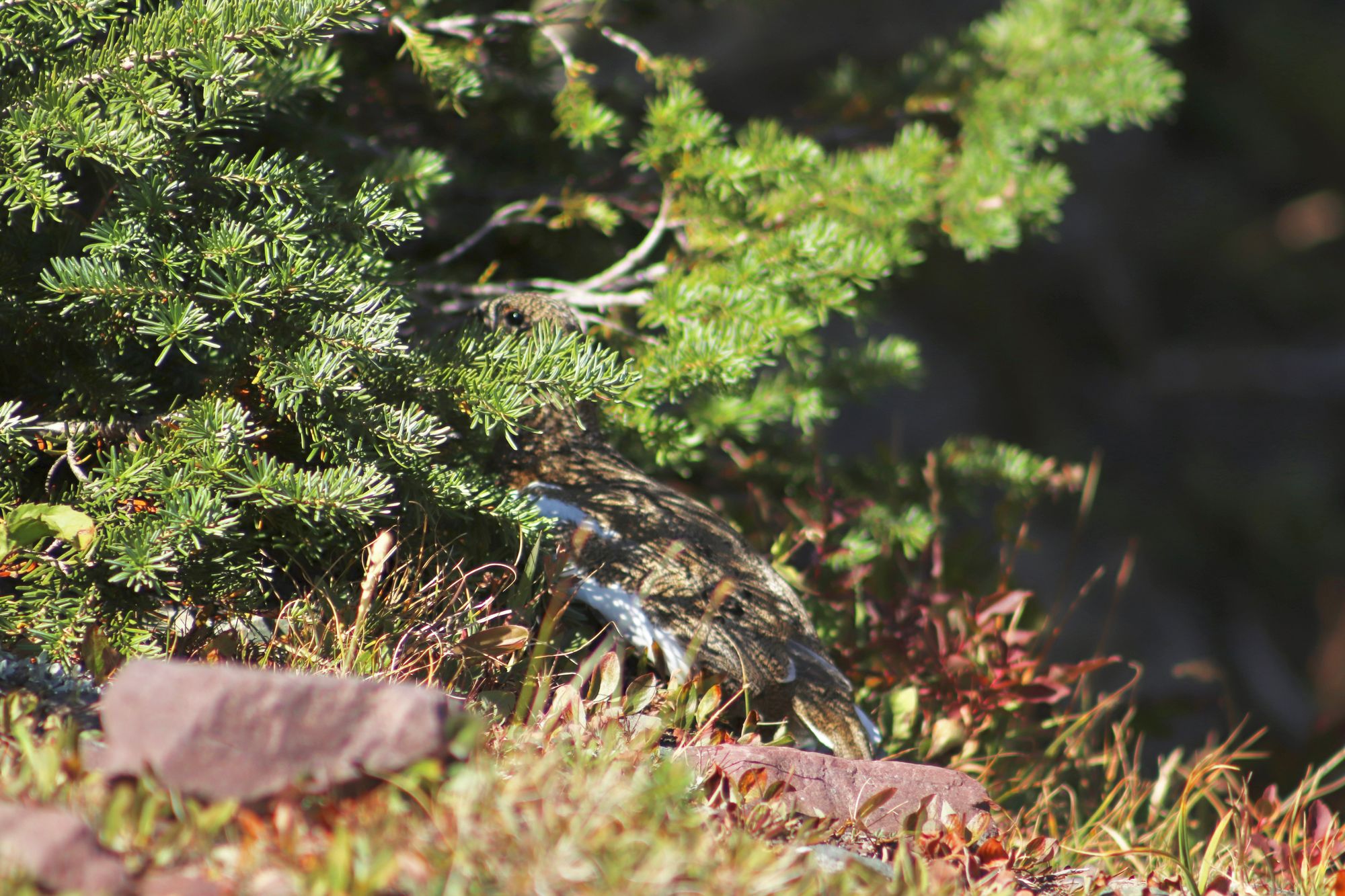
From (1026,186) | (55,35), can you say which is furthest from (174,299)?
(1026,186)

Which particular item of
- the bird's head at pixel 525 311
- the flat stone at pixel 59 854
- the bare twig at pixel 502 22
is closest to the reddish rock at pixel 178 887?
the flat stone at pixel 59 854

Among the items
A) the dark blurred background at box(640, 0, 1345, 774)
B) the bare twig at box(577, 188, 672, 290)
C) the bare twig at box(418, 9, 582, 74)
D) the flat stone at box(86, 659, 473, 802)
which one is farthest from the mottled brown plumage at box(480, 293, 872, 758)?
the dark blurred background at box(640, 0, 1345, 774)

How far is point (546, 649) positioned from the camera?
2.52m

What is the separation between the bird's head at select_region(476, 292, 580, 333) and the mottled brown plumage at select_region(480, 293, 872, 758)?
0.15 meters

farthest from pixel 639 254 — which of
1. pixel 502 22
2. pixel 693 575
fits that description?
pixel 693 575

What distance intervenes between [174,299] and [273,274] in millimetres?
198

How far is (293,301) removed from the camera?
85.4 inches

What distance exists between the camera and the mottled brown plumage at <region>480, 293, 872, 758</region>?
8.57 feet

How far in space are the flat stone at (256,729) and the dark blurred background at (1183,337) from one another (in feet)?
24.1

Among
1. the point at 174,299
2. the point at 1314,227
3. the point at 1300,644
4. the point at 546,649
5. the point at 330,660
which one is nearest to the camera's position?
the point at 174,299

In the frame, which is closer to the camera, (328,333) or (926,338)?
(328,333)

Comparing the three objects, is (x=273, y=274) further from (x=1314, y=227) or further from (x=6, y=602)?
(x=1314, y=227)

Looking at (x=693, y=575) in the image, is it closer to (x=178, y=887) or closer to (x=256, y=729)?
(x=256, y=729)

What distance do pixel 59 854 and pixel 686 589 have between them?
1.55 metres
